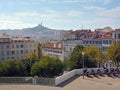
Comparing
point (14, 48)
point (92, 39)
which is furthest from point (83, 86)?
point (14, 48)

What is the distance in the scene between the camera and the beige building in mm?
78625

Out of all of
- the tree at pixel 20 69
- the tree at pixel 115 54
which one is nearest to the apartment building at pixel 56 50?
the tree at pixel 115 54

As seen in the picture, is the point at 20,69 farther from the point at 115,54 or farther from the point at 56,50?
the point at 56,50

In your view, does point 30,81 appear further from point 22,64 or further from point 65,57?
point 65,57

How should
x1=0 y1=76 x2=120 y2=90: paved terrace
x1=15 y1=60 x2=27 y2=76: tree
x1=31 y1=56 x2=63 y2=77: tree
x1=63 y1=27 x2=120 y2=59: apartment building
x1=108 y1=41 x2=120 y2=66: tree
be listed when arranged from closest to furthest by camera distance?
x1=0 y1=76 x2=120 y2=90: paved terrace, x1=31 y1=56 x2=63 y2=77: tree, x1=15 y1=60 x2=27 y2=76: tree, x1=108 y1=41 x2=120 y2=66: tree, x1=63 y1=27 x2=120 y2=59: apartment building

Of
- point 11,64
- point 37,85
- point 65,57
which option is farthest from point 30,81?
point 65,57

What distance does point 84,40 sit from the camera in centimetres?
7744

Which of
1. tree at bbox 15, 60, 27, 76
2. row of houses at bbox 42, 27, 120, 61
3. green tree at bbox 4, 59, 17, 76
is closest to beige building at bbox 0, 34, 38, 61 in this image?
row of houses at bbox 42, 27, 120, 61

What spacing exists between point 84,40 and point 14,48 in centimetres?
1825

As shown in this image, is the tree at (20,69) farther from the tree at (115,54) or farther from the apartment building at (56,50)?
the apartment building at (56,50)

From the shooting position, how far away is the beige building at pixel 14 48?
7862cm

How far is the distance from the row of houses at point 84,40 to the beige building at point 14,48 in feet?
25.7

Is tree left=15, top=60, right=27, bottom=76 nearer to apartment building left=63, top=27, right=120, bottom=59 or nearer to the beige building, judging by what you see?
apartment building left=63, top=27, right=120, bottom=59

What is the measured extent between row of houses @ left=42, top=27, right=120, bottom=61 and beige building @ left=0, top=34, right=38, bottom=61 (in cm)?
782
